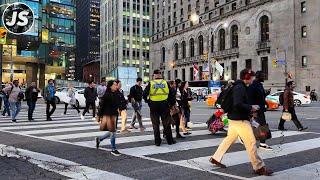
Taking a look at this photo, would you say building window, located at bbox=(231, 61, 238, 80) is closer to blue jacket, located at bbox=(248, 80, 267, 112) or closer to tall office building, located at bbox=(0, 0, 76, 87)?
tall office building, located at bbox=(0, 0, 76, 87)

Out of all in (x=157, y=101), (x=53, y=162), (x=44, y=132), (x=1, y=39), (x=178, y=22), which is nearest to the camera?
(x=53, y=162)

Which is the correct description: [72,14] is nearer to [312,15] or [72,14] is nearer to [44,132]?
[312,15]

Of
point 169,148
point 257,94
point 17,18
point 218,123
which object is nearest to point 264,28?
point 17,18

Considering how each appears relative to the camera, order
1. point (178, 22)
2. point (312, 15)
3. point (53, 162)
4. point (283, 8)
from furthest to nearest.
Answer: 1. point (178, 22)
2. point (283, 8)
3. point (312, 15)
4. point (53, 162)

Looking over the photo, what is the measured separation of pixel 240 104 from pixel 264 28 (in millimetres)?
56331

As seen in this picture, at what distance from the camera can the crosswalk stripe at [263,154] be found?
26.4 ft

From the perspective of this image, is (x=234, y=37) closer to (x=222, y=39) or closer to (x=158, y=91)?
(x=222, y=39)

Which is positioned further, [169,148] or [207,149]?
[169,148]

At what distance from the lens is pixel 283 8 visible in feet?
185

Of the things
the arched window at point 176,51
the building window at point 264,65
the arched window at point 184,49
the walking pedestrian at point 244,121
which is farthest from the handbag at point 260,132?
the arched window at point 176,51

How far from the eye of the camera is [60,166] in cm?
769

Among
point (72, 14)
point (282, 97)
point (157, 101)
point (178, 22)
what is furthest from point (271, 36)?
point (72, 14)

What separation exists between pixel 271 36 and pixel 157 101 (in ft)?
169

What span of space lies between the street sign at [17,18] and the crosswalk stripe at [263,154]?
1312 centimetres
